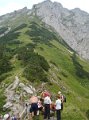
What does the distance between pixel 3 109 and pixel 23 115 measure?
3.13 meters

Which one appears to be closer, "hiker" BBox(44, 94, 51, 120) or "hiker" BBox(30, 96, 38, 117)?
"hiker" BBox(30, 96, 38, 117)

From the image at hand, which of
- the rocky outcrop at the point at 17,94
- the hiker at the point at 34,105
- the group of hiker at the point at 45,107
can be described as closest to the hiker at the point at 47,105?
the group of hiker at the point at 45,107

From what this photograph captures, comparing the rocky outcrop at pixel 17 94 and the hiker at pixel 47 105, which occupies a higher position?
the rocky outcrop at pixel 17 94

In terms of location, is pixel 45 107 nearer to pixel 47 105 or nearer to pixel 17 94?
pixel 47 105

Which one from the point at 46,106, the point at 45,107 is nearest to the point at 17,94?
the point at 45,107

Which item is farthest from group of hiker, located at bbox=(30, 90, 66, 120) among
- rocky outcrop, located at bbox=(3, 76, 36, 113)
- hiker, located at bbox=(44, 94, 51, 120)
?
rocky outcrop, located at bbox=(3, 76, 36, 113)

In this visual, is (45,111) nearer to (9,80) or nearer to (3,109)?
(3,109)

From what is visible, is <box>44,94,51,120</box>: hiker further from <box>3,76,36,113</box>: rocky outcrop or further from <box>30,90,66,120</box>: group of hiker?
<box>3,76,36,113</box>: rocky outcrop

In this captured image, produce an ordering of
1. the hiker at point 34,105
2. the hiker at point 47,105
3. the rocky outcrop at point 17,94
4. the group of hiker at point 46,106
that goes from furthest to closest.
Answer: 1. the rocky outcrop at point 17,94
2. the hiker at point 47,105
3. the group of hiker at point 46,106
4. the hiker at point 34,105

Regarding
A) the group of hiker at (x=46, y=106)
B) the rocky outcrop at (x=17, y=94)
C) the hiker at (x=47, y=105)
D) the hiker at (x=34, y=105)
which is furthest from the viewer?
the rocky outcrop at (x=17, y=94)

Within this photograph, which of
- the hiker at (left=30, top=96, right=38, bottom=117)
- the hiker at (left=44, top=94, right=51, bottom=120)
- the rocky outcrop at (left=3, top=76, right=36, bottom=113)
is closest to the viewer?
the hiker at (left=30, top=96, right=38, bottom=117)

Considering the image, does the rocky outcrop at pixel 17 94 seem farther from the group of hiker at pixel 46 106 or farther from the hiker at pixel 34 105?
the hiker at pixel 34 105

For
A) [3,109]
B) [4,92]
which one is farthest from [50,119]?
[4,92]

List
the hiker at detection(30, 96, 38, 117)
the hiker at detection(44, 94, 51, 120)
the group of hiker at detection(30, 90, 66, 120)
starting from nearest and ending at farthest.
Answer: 1. the hiker at detection(30, 96, 38, 117)
2. the group of hiker at detection(30, 90, 66, 120)
3. the hiker at detection(44, 94, 51, 120)
